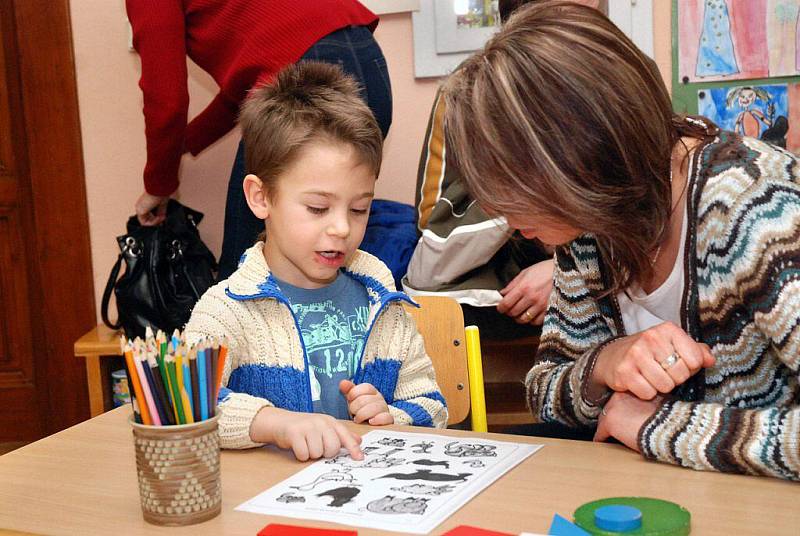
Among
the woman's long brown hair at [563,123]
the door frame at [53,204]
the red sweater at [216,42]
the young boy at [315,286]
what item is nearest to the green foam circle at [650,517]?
the woman's long brown hair at [563,123]

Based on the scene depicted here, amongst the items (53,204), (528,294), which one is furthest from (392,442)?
(53,204)

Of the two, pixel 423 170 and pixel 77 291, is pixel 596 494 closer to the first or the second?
pixel 423 170

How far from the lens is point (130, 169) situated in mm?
3123

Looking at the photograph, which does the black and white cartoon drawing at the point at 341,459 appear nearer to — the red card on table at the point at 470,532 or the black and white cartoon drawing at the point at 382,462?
the black and white cartoon drawing at the point at 382,462

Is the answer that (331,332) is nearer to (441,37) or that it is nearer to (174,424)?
(174,424)

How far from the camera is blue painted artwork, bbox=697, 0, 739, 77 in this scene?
2.63 meters

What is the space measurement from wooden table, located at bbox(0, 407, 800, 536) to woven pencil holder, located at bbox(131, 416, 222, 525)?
15mm

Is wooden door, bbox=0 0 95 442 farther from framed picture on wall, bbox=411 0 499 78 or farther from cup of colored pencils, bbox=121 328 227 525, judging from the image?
cup of colored pencils, bbox=121 328 227 525

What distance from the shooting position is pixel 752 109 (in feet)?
8.70

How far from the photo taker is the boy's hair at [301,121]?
1.43 meters

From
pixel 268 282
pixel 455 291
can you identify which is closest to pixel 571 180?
pixel 268 282

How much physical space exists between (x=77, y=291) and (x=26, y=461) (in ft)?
7.24

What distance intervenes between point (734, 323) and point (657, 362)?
0.39 feet

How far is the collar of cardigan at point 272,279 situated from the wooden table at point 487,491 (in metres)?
0.28
